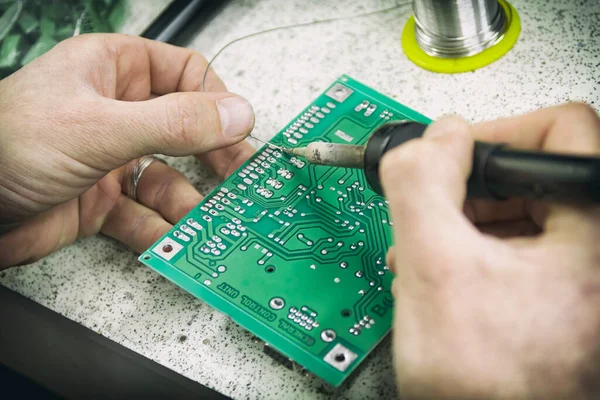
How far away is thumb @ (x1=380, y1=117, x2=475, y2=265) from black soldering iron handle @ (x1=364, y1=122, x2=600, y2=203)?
2cm

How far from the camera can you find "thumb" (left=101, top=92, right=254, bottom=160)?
1.09m

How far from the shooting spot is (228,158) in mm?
1284

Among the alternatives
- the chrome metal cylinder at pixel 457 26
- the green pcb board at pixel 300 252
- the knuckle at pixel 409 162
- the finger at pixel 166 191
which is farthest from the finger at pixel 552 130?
the finger at pixel 166 191

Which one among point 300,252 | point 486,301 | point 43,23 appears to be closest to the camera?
point 486,301

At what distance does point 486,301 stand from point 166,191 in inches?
30.4

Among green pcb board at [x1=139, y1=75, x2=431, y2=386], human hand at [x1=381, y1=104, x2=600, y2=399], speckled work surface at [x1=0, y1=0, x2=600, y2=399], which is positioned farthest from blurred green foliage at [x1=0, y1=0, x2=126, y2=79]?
human hand at [x1=381, y1=104, x2=600, y2=399]

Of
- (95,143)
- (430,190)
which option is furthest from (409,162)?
(95,143)

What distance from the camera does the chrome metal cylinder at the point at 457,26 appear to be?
50.4 inches

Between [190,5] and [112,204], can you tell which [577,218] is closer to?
[112,204]

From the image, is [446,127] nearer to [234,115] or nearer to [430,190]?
[430,190]

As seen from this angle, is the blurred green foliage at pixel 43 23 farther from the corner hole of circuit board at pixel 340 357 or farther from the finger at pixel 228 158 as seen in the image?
the corner hole of circuit board at pixel 340 357

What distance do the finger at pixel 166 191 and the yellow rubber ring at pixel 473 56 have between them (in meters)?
0.56

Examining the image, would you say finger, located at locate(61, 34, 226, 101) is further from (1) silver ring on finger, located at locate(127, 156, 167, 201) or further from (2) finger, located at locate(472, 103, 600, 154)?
(2) finger, located at locate(472, 103, 600, 154)

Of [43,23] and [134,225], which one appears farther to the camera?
[43,23]
